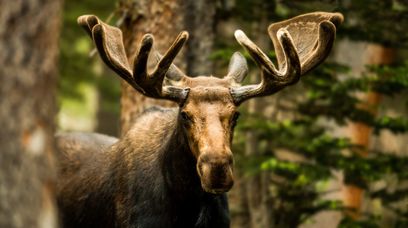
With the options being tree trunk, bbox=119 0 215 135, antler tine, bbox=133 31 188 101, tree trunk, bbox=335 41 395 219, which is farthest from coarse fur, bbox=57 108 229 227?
Answer: tree trunk, bbox=335 41 395 219

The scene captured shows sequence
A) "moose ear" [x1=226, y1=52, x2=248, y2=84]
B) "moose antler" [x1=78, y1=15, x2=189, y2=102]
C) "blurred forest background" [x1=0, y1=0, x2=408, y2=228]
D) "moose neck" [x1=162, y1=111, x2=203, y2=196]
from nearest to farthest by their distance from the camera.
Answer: "moose antler" [x1=78, y1=15, x2=189, y2=102] → "moose neck" [x1=162, y1=111, x2=203, y2=196] → "moose ear" [x1=226, y1=52, x2=248, y2=84] → "blurred forest background" [x1=0, y1=0, x2=408, y2=228]

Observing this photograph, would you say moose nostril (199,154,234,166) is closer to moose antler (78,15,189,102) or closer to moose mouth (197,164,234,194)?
moose mouth (197,164,234,194)

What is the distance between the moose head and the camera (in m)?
7.39

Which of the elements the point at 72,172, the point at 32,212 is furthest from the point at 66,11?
the point at 32,212

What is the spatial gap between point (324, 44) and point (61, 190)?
3.06 m

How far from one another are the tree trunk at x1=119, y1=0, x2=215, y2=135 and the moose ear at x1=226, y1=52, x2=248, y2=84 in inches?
69.4

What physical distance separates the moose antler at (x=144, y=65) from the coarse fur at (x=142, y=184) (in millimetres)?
345

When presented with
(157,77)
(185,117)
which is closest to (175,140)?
(185,117)

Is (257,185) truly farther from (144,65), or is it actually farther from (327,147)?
(144,65)

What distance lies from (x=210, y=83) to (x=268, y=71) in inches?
20.7

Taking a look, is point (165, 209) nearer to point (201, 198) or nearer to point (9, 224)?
point (201, 198)

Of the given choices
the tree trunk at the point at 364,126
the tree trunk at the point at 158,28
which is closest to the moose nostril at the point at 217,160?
the tree trunk at the point at 158,28

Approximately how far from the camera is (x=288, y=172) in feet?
40.5

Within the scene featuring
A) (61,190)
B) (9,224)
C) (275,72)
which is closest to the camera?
(9,224)
